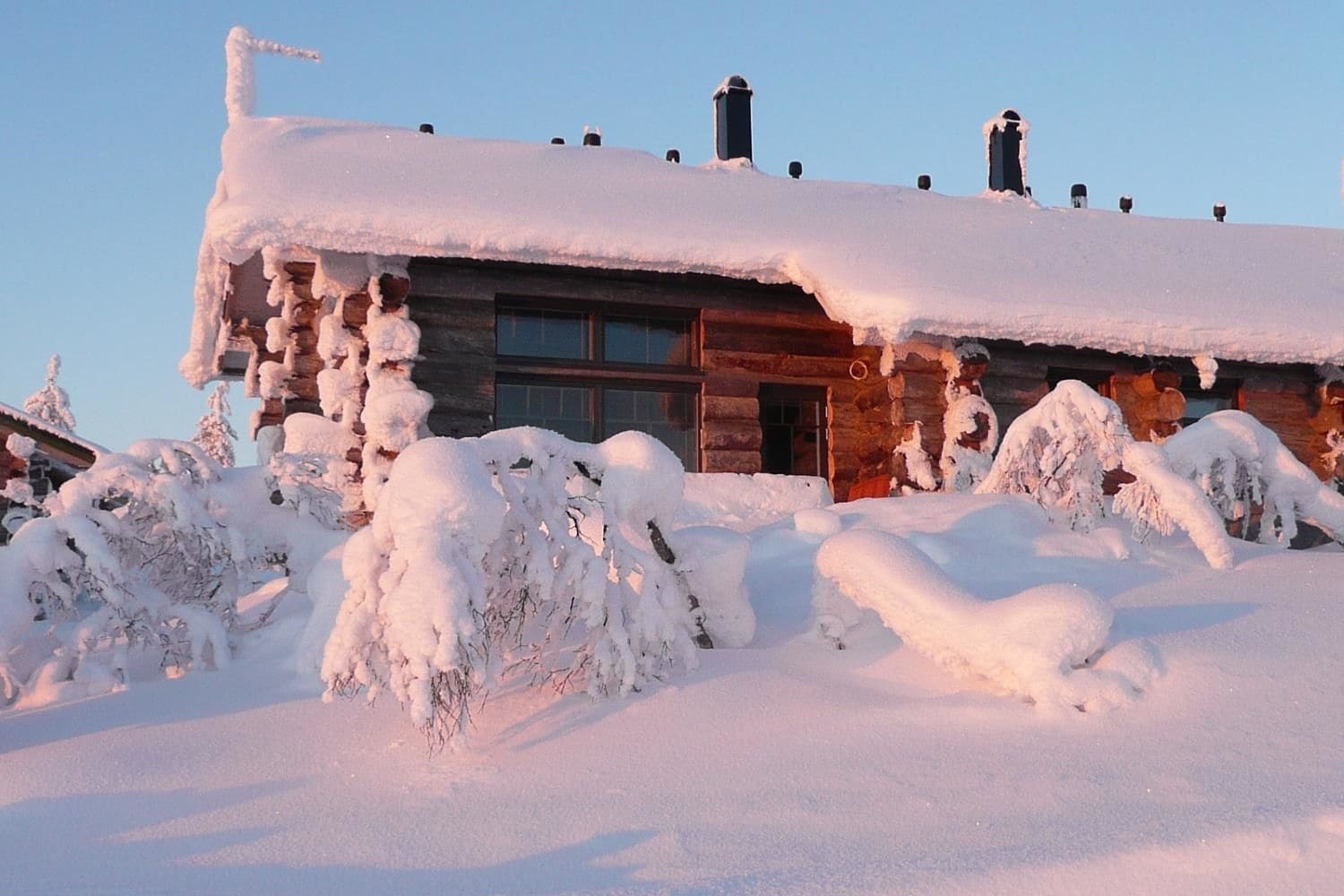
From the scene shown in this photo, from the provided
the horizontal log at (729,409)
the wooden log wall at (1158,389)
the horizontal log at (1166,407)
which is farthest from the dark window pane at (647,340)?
the horizontal log at (1166,407)

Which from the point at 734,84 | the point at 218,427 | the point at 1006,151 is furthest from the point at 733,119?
the point at 218,427

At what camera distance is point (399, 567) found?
4754 mm

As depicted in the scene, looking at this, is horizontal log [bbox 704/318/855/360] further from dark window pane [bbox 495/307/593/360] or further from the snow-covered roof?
the snow-covered roof

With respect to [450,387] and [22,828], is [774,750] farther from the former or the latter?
[450,387]

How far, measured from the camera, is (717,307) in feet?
36.4

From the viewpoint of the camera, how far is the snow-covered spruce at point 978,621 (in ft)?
Result: 17.8

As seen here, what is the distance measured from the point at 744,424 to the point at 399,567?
6.56 metres

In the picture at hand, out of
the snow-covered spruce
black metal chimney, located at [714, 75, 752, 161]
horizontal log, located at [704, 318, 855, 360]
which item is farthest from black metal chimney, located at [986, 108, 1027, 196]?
the snow-covered spruce

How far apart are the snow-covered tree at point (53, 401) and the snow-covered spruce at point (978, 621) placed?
75.8 feet

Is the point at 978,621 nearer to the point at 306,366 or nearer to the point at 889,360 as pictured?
the point at 889,360

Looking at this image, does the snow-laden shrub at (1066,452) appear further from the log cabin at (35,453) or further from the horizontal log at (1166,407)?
the log cabin at (35,453)

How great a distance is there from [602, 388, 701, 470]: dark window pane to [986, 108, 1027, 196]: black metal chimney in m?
6.32

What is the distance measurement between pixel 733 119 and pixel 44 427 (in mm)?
8079

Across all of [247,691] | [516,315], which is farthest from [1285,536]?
[247,691]
